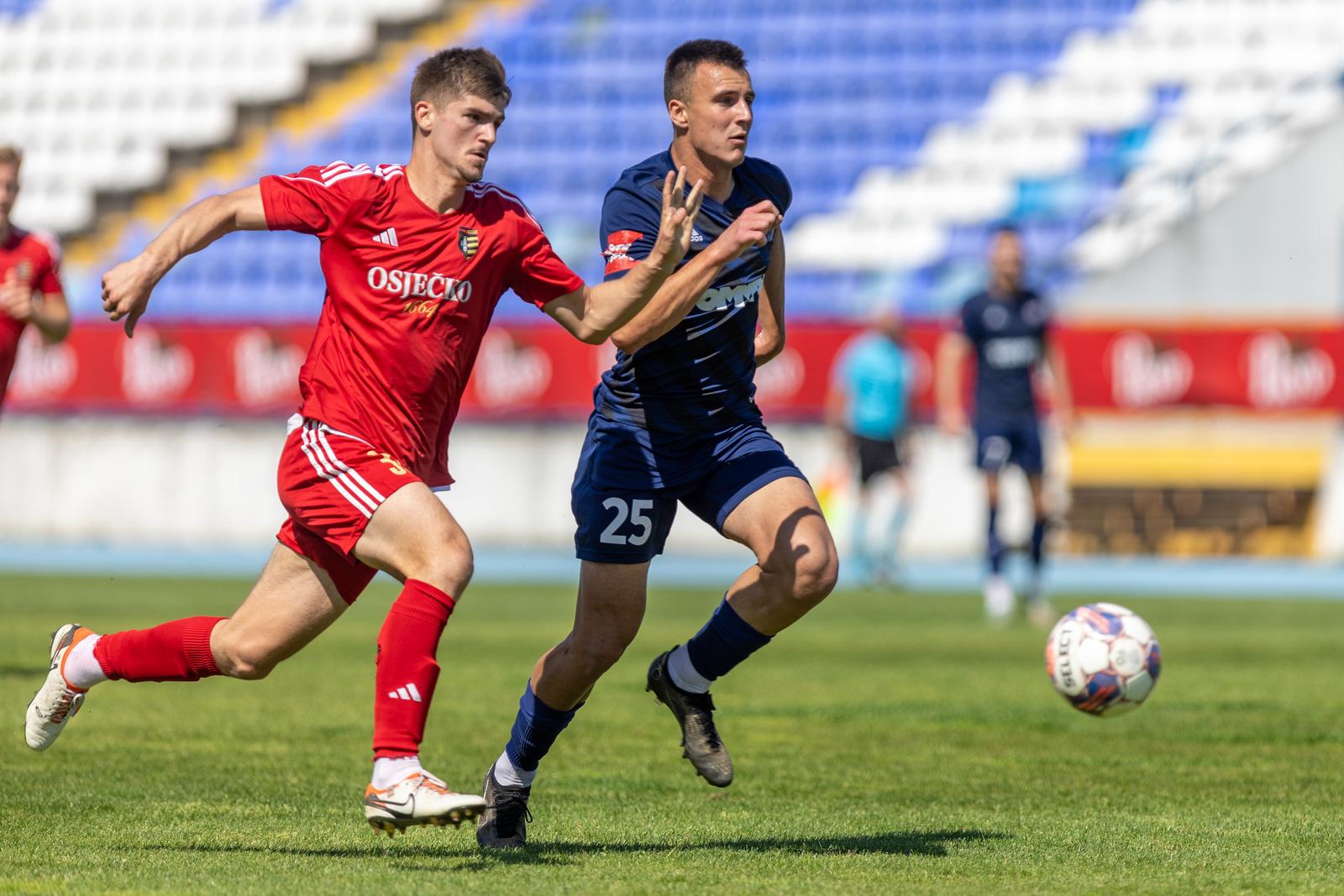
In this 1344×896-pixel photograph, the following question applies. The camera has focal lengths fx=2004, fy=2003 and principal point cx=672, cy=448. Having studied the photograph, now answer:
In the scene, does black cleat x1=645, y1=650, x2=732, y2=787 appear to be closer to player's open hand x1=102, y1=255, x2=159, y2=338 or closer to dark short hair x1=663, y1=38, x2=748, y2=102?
dark short hair x1=663, y1=38, x2=748, y2=102

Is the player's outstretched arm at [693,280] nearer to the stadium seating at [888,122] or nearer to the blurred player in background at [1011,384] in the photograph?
the blurred player in background at [1011,384]

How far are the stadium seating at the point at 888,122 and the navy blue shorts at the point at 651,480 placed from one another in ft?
52.3

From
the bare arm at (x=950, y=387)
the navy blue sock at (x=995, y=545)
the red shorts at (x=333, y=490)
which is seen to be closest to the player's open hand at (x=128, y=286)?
the red shorts at (x=333, y=490)

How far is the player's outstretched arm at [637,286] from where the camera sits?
5.38 m

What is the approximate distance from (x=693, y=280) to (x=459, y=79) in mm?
835

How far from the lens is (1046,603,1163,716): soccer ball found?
7.32 m

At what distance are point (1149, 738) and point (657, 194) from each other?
11.7ft

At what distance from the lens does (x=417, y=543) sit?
5.23 m

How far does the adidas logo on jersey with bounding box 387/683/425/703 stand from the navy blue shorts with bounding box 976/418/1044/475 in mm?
9427

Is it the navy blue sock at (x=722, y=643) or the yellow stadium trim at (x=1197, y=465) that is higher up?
the yellow stadium trim at (x=1197, y=465)

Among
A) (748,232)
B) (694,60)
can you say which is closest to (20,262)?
(694,60)

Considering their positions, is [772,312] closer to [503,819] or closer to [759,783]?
[759,783]

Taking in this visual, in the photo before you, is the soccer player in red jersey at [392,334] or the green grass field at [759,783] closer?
the green grass field at [759,783]

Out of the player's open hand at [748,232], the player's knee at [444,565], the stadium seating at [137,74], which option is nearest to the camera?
the player's knee at [444,565]
